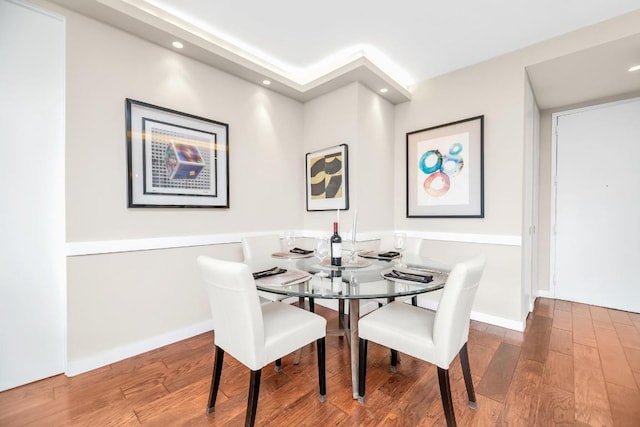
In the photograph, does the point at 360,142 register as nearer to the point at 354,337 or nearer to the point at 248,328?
the point at 354,337

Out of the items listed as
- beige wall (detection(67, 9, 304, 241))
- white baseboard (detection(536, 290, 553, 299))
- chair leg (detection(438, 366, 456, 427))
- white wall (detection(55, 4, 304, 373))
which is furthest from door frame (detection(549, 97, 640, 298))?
white wall (detection(55, 4, 304, 373))

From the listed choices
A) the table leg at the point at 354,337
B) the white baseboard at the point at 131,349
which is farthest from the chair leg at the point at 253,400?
the white baseboard at the point at 131,349

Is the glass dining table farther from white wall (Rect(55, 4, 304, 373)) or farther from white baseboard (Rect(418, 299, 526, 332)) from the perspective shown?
white baseboard (Rect(418, 299, 526, 332))

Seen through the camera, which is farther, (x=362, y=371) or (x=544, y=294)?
(x=544, y=294)

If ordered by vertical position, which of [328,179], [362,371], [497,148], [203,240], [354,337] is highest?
[497,148]

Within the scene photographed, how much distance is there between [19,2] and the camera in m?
1.78

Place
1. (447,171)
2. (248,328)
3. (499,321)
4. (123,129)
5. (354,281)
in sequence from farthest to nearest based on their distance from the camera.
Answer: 1. (447,171)
2. (499,321)
3. (123,129)
4. (354,281)
5. (248,328)

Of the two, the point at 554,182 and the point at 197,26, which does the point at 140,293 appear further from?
the point at 554,182

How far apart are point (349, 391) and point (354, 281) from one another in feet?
2.37

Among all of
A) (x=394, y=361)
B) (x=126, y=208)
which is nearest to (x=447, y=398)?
(x=394, y=361)

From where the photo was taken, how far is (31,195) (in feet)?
6.06

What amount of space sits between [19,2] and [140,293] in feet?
7.08

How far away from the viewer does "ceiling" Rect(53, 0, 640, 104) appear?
2094 millimetres

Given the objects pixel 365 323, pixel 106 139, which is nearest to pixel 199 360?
pixel 365 323
